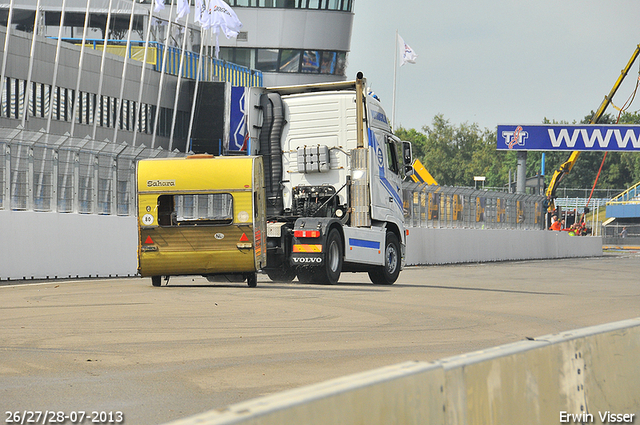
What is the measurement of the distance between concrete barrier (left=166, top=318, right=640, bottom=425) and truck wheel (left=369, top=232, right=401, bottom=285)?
47.7 ft

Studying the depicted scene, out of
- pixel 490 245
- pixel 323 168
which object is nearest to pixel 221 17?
pixel 490 245

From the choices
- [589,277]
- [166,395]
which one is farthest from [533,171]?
[166,395]

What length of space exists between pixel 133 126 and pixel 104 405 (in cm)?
5081

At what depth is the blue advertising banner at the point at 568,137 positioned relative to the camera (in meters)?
53.1

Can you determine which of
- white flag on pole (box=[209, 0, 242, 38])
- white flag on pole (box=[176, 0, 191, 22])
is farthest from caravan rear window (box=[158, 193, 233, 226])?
white flag on pole (box=[209, 0, 242, 38])

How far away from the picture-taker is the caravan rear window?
58.0 feet

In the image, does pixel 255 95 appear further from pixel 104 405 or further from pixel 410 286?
pixel 104 405

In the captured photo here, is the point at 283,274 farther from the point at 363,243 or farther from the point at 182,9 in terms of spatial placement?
the point at 182,9

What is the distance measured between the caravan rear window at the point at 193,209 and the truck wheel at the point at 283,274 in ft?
5.13

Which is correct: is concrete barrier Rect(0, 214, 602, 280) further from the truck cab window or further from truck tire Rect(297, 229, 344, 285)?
the truck cab window

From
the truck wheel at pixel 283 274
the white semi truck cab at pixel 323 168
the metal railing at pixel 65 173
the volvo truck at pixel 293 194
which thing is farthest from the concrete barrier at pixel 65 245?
the white semi truck cab at pixel 323 168

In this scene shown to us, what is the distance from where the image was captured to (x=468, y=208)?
3919 cm

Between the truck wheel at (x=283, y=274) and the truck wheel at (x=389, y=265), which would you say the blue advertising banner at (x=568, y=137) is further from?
the truck wheel at (x=283, y=274)

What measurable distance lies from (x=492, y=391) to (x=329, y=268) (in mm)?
14269
